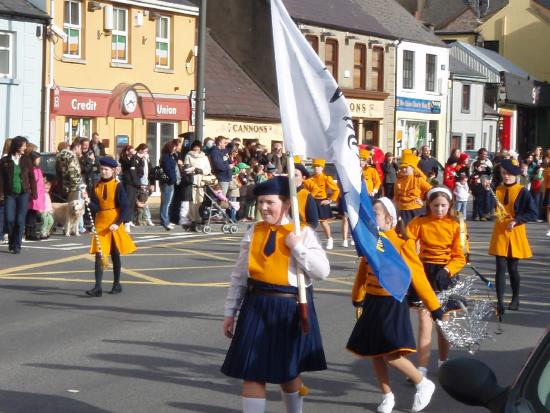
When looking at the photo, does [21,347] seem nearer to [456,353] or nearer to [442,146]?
[456,353]

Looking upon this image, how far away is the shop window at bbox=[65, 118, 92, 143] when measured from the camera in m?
32.3

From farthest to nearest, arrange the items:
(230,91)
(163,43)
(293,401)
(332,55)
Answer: (332,55) < (230,91) < (163,43) < (293,401)

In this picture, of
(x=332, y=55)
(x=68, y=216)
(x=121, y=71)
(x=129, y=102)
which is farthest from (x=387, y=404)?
(x=332, y=55)

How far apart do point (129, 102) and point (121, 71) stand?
37.4 inches

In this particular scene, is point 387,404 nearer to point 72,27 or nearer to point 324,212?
point 324,212

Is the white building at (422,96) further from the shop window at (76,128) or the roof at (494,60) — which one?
the shop window at (76,128)

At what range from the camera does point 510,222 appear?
43.0 feet

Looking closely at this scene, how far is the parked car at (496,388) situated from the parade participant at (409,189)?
15449 millimetres

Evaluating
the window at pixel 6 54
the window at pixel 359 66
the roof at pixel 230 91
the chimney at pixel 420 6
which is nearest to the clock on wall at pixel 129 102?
the window at pixel 6 54

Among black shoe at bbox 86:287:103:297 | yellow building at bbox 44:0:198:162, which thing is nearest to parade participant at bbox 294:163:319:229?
black shoe at bbox 86:287:103:297

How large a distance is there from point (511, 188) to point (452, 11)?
5634 centimetres

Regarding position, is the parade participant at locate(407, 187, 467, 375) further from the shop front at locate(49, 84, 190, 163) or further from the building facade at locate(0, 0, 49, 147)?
the building facade at locate(0, 0, 49, 147)

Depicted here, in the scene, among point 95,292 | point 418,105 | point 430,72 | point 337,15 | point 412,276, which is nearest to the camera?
point 412,276

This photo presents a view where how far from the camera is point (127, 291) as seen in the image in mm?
14617
